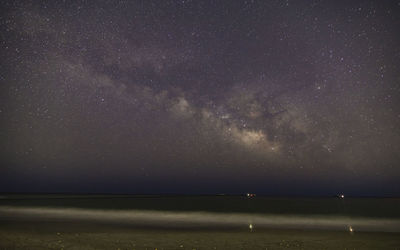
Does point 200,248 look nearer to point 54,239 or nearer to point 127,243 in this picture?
point 127,243

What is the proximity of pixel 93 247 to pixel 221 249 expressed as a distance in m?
6.57

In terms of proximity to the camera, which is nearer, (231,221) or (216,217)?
(231,221)

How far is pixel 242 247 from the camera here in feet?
56.0

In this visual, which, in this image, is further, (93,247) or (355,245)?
(355,245)

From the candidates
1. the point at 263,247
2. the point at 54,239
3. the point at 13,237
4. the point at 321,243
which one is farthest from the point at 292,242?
the point at 13,237

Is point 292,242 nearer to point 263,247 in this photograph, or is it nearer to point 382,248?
point 263,247

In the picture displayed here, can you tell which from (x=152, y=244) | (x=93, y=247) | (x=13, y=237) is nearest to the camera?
(x=93, y=247)

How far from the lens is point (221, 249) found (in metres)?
16.5

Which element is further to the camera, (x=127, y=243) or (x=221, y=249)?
(x=127, y=243)

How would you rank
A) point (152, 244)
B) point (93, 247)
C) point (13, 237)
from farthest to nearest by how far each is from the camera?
point (13, 237), point (152, 244), point (93, 247)

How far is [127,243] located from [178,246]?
3.01 m

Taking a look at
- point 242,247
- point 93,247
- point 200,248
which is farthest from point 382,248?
point 93,247

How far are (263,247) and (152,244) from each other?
239 inches

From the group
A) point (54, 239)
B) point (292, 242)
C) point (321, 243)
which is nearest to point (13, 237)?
point (54, 239)
